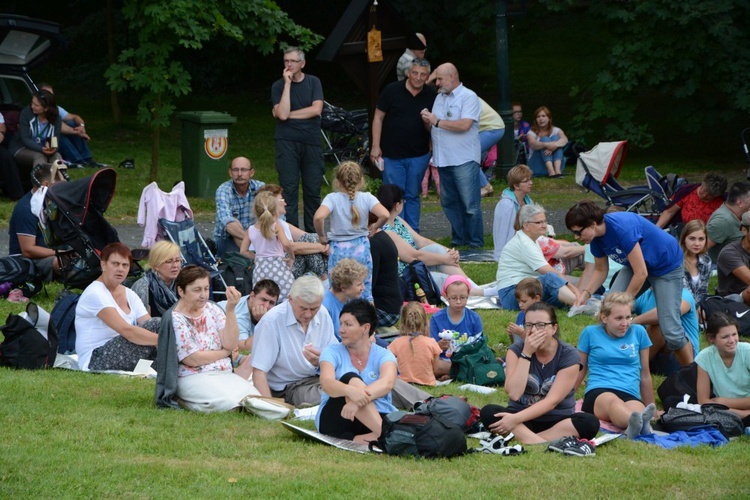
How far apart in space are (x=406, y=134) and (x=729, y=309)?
483 cm

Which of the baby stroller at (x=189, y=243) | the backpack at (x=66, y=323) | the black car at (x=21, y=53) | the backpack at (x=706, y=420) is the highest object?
the black car at (x=21, y=53)

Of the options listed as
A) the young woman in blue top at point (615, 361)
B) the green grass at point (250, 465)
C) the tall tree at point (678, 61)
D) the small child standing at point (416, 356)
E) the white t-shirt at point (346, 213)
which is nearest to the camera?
the green grass at point (250, 465)

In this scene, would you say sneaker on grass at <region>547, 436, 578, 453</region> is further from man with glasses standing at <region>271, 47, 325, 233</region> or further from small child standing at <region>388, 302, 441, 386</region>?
man with glasses standing at <region>271, 47, 325, 233</region>

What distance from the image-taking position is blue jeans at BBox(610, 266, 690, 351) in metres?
9.50

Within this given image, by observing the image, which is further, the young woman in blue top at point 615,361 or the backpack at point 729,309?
the backpack at point 729,309

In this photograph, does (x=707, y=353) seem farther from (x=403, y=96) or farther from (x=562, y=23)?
(x=562, y=23)

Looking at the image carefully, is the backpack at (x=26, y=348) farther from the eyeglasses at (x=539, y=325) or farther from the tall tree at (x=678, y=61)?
the tall tree at (x=678, y=61)

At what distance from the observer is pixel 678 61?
2170cm

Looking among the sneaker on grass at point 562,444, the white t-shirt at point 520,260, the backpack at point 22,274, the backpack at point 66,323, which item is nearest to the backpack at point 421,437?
the sneaker on grass at point 562,444

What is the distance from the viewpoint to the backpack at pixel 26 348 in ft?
30.9

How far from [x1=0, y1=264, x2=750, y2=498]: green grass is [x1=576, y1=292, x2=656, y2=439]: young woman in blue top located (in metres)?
0.72

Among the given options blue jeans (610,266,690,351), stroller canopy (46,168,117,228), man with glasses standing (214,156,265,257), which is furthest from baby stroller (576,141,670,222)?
stroller canopy (46,168,117,228)

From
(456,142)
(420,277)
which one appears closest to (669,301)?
(420,277)

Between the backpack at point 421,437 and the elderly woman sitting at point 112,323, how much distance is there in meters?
2.76
